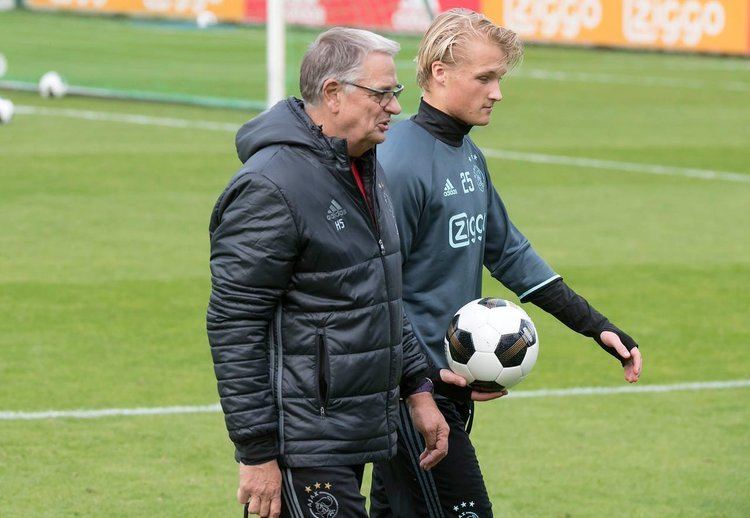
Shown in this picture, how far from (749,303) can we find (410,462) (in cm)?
593

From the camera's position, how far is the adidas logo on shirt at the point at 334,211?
431 centimetres

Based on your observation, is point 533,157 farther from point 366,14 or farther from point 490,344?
point 490,344

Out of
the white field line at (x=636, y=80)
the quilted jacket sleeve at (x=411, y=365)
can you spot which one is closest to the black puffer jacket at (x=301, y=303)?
the quilted jacket sleeve at (x=411, y=365)

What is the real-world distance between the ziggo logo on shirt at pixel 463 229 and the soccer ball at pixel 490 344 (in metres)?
0.22

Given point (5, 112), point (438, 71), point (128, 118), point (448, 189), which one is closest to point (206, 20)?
point (128, 118)

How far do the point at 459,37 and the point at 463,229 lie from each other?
0.65m

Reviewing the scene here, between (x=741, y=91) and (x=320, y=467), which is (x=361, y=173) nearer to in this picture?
(x=320, y=467)

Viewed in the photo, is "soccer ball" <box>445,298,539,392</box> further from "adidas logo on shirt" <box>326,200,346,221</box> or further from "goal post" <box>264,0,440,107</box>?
"goal post" <box>264,0,440,107</box>

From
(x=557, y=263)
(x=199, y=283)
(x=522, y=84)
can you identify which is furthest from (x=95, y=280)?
(x=522, y=84)

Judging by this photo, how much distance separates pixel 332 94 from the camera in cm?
433

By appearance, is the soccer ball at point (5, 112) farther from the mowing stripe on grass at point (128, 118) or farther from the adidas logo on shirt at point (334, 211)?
the adidas logo on shirt at point (334, 211)

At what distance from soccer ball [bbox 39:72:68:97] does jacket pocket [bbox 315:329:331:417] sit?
61.2ft

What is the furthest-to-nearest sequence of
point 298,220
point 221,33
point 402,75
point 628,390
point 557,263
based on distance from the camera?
point 221,33
point 402,75
point 557,263
point 628,390
point 298,220

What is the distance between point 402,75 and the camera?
78.8 feet
